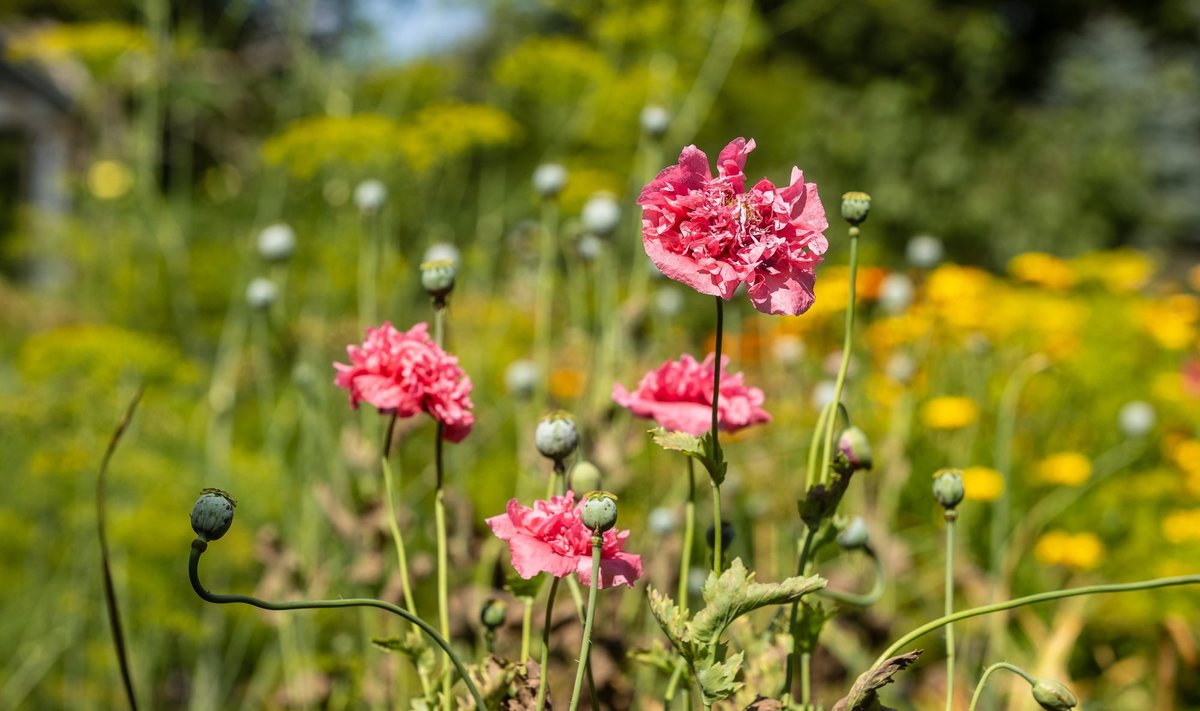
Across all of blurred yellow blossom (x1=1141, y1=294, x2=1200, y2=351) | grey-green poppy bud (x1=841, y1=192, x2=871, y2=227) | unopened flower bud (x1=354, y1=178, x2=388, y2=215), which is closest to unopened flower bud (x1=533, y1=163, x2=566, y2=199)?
unopened flower bud (x1=354, y1=178, x2=388, y2=215)

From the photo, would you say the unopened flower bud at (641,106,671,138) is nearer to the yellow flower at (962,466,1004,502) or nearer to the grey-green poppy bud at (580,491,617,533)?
the yellow flower at (962,466,1004,502)

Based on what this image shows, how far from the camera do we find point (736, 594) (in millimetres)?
604

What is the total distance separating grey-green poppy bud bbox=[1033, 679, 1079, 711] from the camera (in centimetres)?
61

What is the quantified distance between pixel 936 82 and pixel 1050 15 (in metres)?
5.03

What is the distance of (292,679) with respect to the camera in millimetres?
1371

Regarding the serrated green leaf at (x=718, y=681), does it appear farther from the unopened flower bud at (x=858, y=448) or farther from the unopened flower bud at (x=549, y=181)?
the unopened flower bud at (x=549, y=181)

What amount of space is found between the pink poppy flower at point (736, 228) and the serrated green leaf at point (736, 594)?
0.49 ft

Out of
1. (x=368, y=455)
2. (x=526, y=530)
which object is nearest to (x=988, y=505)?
(x=368, y=455)

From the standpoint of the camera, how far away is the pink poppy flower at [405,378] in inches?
29.6

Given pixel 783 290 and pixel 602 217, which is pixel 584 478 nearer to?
pixel 783 290

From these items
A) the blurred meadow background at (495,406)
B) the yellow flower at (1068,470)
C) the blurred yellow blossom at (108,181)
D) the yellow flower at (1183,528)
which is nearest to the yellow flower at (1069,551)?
the blurred meadow background at (495,406)

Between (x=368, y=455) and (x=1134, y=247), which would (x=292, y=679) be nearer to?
(x=368, y=455)

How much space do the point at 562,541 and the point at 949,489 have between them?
27 centimetres

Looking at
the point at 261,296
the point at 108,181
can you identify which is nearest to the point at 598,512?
the point at 261,296
